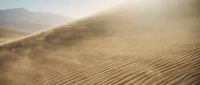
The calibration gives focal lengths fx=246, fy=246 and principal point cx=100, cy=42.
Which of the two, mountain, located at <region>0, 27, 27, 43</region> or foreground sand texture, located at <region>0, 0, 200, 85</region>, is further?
mountain, located at <region>0, 27, 27, 43</region>

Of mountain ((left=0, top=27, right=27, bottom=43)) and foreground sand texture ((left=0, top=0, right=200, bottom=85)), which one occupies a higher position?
mountain ((left=0, top=27, right=27, bottom=43))

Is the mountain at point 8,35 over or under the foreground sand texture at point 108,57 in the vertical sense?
over

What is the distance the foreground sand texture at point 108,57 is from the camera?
678cm

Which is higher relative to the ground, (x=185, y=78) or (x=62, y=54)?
(x=62, y=54)

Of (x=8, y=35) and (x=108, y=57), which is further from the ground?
(x=8, y=35)

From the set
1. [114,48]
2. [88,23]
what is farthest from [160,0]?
[114,48]

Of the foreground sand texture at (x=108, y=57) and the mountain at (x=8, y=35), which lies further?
the mountain at (x=8, y=35)

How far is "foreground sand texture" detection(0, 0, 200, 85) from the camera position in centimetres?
678

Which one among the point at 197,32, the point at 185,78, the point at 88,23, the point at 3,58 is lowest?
the point at 185,78

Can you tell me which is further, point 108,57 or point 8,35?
point 8,35

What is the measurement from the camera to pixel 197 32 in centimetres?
1059

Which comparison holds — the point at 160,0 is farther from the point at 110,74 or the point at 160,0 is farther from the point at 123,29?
the point at 110,74

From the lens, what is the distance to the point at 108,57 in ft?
29.8

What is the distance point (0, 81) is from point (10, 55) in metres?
3.17
